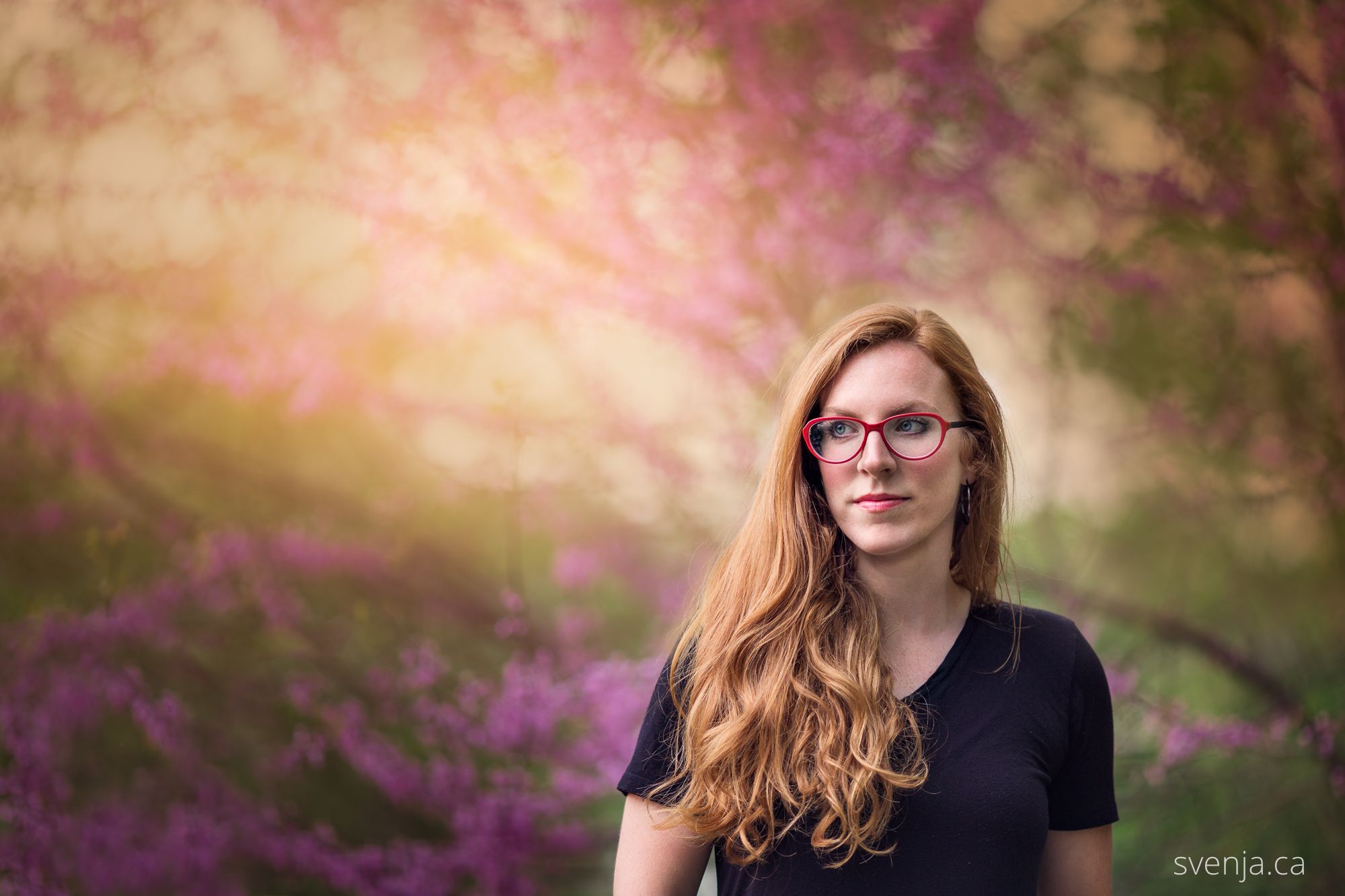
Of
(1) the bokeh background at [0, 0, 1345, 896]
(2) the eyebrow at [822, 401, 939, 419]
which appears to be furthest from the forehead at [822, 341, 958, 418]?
(1) the bokeh background at [0, 0, 1345, 896]

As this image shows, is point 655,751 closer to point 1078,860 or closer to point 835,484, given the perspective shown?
point 835,484

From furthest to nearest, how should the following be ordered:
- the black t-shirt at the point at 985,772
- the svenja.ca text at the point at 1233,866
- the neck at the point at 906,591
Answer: the svenja.ca text at the point at 1233,866 < the neck at the point at 906,591 < the black t-shirt at the point at 985,772

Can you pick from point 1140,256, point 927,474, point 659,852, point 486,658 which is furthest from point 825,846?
point 1140,256

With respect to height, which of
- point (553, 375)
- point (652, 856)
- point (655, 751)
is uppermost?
point (553, 375)

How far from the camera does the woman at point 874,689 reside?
4.14 feet

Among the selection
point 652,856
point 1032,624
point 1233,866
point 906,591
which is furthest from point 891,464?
point 1233,866

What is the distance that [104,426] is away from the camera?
2.55 meters

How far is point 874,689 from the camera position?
4.29 feet

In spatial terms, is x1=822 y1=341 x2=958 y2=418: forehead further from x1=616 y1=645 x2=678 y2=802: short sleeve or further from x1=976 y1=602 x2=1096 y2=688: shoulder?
x1=616 y1=645 x2=678 y2=802: short sleeve

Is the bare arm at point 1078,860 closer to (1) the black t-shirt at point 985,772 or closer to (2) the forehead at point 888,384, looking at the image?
(1) the black t-shirt at point 985,772

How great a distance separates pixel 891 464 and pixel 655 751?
46cm

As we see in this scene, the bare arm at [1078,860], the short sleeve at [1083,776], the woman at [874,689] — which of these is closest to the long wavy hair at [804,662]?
the woman at [874,689]

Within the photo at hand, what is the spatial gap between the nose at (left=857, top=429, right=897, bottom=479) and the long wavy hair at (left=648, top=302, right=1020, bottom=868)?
0.30 ft

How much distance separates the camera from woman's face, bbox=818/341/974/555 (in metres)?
1.33
